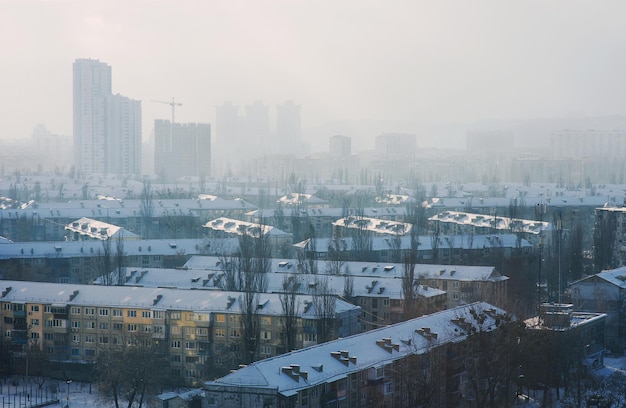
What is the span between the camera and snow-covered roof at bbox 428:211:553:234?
16203 mm

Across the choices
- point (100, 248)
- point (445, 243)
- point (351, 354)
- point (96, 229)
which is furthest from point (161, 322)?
point (96, 229)

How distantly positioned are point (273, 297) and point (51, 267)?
190 inches

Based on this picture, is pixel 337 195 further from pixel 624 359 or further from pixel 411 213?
pixel 624 359

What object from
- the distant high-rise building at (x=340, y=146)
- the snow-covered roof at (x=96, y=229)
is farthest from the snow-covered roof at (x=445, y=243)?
the distant high-rise building at (x=340, y=146)

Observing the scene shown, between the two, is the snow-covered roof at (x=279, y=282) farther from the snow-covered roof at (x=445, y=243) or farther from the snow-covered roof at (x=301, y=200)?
the snow-covered roof at (x=301, y=200)

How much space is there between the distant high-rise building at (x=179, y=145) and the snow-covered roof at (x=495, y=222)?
20210mm

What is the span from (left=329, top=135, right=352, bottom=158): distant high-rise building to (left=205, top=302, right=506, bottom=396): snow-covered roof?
3773 centimetres

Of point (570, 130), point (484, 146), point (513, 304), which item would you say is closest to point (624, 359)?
point (513, 304)

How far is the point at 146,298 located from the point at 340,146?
39.5 metres

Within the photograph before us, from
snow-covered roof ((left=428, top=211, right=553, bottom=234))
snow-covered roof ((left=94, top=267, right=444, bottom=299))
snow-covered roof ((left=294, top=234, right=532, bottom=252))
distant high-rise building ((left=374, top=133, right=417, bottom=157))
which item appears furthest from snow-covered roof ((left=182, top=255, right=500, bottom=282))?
distant high-rise building ((left=374, top=133, right=417, bottom=157))

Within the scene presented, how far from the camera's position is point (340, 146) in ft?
159

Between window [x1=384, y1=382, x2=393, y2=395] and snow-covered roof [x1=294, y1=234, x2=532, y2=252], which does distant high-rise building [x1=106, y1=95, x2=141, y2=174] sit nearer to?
snow-covered roof [x1=294, y1=234, x2=532, y2=252]

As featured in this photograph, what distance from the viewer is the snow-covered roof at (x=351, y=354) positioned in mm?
6293

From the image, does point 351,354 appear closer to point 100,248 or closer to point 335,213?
point 100,248
